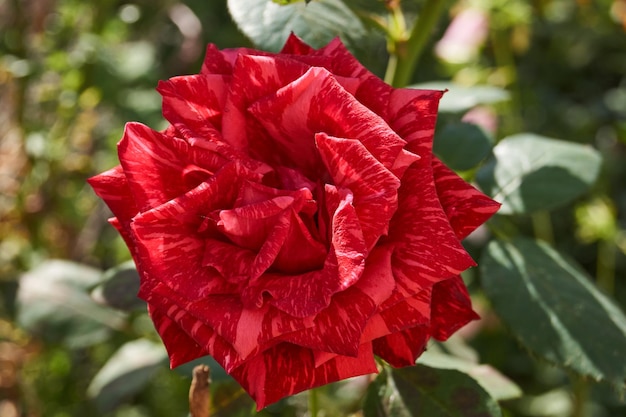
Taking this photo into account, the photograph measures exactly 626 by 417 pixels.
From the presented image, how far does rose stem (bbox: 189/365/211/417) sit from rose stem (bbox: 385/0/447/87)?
358 millimetres

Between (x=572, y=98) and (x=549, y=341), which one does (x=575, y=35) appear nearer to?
(x=572, y=98)

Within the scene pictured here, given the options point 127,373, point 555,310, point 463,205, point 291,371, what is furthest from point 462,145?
point 127,373

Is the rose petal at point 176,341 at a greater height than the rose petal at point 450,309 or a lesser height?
lesser

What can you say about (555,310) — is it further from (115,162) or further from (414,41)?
(115,162)

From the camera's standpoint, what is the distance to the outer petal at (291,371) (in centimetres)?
51

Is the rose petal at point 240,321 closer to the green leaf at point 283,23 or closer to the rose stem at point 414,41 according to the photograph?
the green leaf at point 283,23

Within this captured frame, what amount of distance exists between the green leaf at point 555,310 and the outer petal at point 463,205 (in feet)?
0.66

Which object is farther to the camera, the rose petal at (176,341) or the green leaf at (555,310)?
the green leaf at (555,310)

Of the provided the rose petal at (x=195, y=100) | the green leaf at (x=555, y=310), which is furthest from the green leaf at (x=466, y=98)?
the rose petal at (x=195, y=100)

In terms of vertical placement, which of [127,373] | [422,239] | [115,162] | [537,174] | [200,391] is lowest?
[127,373]

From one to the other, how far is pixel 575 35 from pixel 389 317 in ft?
5.17

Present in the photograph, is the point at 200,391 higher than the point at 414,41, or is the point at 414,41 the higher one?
the point at 414,41

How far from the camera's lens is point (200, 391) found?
0.63 metres

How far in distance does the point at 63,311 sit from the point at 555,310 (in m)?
0.64
